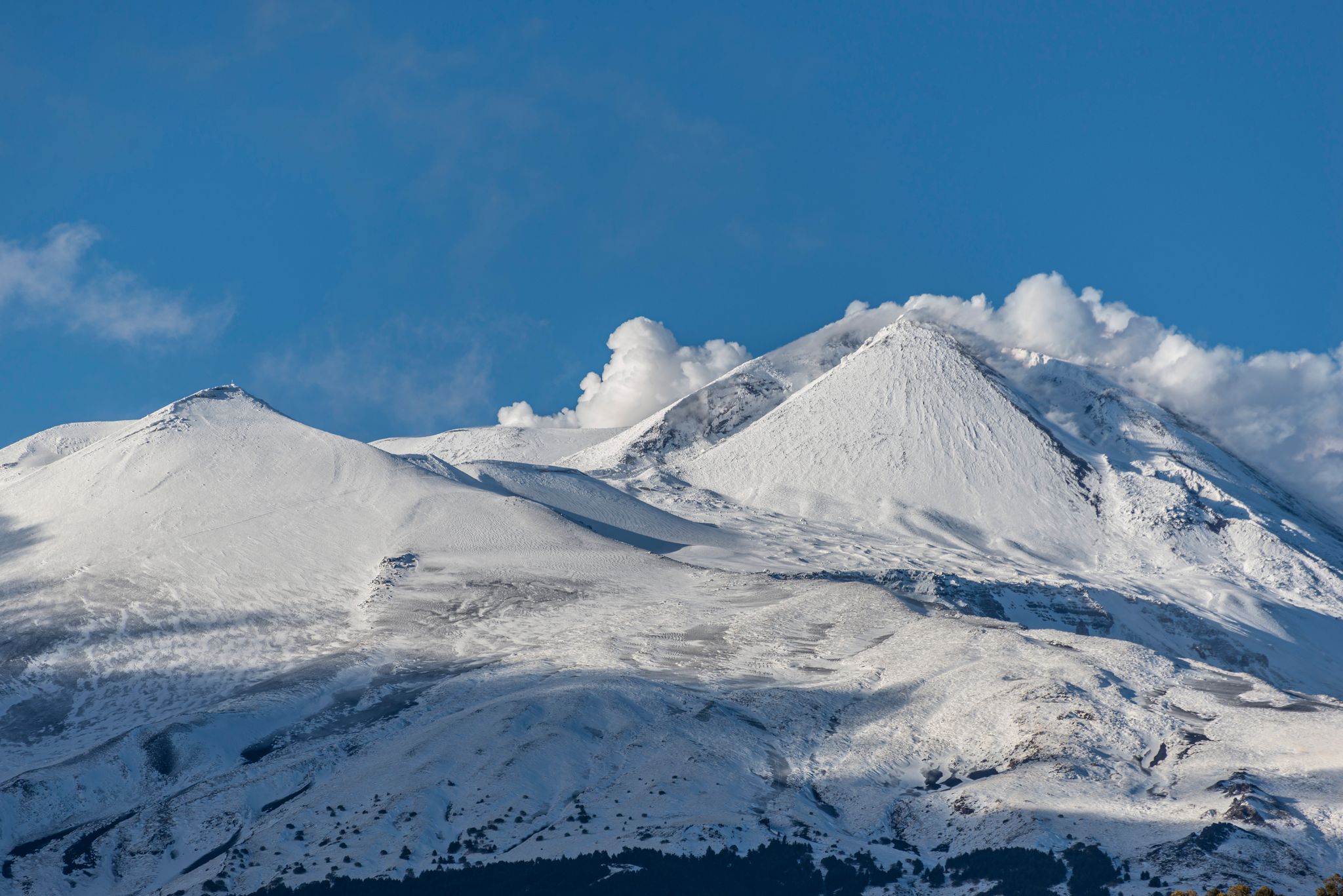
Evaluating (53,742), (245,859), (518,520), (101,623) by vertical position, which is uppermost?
(518,520)

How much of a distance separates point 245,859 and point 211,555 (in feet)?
331

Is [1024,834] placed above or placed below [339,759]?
below

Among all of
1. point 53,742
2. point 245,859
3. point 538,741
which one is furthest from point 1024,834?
point 53,742

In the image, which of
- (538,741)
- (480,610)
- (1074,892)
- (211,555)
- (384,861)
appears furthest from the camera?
(211,555)

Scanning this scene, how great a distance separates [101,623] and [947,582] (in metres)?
114

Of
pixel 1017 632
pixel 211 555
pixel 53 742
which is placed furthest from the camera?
pixel 211 555

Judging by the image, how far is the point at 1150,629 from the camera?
194m

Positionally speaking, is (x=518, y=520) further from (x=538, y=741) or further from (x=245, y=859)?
(x=245, y=859)

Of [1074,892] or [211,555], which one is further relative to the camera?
[211,555]

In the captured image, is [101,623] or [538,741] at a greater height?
[101,623]

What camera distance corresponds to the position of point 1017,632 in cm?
14250

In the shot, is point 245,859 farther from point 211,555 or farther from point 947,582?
point 947,582

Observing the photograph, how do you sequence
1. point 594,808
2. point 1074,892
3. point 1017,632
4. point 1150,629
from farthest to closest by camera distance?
point 1150,629
point 1017,632
point 594,808
point 1074,892

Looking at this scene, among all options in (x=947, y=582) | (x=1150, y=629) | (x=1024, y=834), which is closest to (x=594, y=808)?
(x=1024, y=834)
